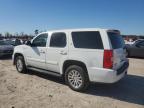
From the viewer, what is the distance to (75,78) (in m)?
5.87

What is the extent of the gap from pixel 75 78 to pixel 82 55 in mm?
828

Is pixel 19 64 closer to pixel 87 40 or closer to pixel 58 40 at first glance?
pixel 58 40

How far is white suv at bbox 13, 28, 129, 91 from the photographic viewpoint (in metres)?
5.15

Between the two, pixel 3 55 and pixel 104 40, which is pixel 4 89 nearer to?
pixel 104 40

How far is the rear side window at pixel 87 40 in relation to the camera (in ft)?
17.4

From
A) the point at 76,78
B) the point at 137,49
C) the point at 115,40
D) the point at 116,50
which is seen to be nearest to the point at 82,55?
the point at 76,78

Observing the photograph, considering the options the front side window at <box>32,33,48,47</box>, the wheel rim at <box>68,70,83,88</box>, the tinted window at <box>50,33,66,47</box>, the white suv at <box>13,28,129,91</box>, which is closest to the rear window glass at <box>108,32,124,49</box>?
the white suv at <box>13,28,129,91</box>

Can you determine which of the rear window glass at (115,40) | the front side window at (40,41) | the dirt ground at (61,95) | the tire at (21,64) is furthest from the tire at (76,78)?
the tire at (21,64)

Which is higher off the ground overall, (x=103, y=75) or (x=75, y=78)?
(x=103, y=75)

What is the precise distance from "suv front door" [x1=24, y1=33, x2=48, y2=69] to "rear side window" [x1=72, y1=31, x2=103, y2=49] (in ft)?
5.26

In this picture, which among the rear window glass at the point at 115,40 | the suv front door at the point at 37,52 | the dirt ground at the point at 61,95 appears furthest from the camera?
the suv front door at the point at 37,52

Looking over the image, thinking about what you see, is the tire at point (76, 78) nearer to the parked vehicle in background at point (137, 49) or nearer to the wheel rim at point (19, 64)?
the wheel rim at point (19, 64)

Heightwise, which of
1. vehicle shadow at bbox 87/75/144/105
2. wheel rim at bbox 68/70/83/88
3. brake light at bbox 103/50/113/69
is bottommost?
vehicle shadow at bbox 87/75/144/105

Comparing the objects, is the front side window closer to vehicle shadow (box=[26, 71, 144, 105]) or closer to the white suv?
the white suv
